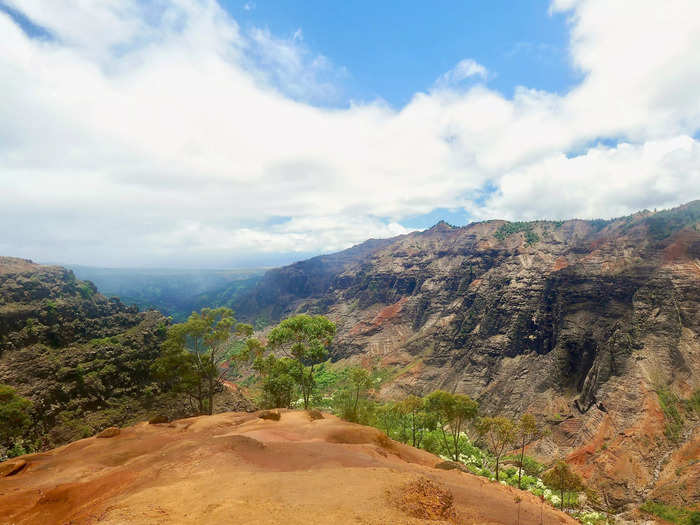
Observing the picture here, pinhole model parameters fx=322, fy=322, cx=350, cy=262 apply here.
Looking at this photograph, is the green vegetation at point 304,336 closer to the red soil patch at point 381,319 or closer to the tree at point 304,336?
the tree at point 304,336

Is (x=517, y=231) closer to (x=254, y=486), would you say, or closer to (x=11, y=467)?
(x=254, y=486)

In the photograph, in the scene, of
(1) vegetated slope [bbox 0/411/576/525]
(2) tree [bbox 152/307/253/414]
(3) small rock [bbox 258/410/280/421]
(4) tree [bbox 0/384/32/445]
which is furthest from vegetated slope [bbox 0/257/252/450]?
(3) small rock [bbox 258/410/280/421]

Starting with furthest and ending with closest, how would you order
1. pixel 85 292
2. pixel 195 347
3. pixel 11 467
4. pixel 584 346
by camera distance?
1. pixel 584 346
2. pixel 85 292
3. pixel 195 347
4. pixel 11 467

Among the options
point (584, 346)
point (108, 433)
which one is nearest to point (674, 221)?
point (584, 346)

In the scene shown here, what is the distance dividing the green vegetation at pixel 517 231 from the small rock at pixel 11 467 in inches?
6877

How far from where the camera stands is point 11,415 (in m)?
33.5

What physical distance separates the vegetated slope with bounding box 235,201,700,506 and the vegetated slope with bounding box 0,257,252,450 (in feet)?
249

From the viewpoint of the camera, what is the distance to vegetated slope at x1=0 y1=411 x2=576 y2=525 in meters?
13.0

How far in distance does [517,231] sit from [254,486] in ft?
649

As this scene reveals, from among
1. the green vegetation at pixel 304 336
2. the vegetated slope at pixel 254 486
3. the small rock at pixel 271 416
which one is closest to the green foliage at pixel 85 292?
the green vegetation at pixel 304 336

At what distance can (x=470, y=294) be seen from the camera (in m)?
139

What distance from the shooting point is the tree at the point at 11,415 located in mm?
33219

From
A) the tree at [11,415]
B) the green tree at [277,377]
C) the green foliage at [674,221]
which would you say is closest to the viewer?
the tree at [11,415]

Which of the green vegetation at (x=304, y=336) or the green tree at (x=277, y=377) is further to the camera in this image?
the green tree at (x=277, y=377)
